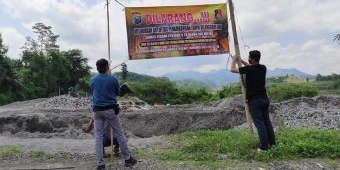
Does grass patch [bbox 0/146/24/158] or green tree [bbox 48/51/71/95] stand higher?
green tree [bbox 48/51/71/95]

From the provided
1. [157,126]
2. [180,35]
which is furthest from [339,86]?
[180,35]

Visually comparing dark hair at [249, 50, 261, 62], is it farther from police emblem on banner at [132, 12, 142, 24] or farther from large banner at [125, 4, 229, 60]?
police emblem on banner at [132, 12, 142, 24]

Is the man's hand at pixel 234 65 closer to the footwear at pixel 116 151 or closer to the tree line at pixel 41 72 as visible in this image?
the footwear at pixel 116 151

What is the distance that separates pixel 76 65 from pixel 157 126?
44.0m

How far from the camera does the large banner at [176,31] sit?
967cm

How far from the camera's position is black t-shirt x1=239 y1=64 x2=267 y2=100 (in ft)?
27.1

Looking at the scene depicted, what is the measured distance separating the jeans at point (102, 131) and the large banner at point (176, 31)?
6.51ft

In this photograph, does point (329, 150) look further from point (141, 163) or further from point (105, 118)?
point (105, 118)

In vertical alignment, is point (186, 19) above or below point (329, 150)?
above

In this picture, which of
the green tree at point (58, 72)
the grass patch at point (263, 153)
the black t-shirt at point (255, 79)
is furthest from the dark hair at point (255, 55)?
the green tree at point (58, 72)

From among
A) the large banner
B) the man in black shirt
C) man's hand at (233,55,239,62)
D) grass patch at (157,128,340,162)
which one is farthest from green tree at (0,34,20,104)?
the man in black shirt

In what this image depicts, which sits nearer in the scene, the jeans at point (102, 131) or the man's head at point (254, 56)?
the jeans at point (102, 131)

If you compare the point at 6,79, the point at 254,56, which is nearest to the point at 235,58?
the point at 254,56

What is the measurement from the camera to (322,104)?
1838cm
